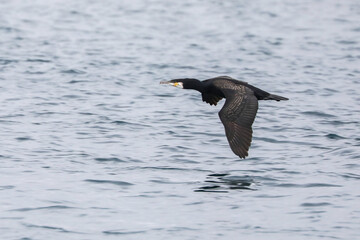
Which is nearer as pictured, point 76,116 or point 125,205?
point 125,205

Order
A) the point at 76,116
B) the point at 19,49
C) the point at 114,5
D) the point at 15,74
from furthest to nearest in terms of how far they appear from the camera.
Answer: the point at 114,5 → the point at 19,49 → the point at 15,74 → the point at 76,116

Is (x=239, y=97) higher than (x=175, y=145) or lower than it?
higher

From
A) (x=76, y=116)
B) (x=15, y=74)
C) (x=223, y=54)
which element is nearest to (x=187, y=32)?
(x=223, y=54)

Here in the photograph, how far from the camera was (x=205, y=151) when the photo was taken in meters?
14.0

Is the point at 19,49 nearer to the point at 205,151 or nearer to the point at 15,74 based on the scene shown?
the point at 15,74

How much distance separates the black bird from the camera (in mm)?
12078

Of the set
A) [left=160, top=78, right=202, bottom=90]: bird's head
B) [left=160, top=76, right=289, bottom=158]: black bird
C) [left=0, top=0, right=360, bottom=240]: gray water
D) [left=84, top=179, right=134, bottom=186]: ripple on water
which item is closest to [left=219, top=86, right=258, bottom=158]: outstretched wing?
[left=160, top=76, right=289, bottom=158]: black bird

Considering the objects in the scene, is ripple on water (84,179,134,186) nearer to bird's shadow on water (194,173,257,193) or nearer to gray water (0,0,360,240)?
gray water (0,0,360,240)

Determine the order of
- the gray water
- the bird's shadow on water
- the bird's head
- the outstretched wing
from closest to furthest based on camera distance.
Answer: the gray water
the bird's shadow on water
the outstretched wing
the bird's head

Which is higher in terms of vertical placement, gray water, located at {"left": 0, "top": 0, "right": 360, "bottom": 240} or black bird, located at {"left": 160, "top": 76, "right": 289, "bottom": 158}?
black bird, located at {"left": 160, "top": 76, "right": 289, "bottom": 158}

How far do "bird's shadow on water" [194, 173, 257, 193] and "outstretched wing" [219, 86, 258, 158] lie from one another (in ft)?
1.38

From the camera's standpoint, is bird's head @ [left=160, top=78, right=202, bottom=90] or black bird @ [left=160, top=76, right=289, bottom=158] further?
bird's head @ [left=160, top=78, right=202, bottom=90]

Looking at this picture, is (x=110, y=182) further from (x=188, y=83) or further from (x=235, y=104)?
(x=188, y=83)

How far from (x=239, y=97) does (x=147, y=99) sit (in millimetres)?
5389
